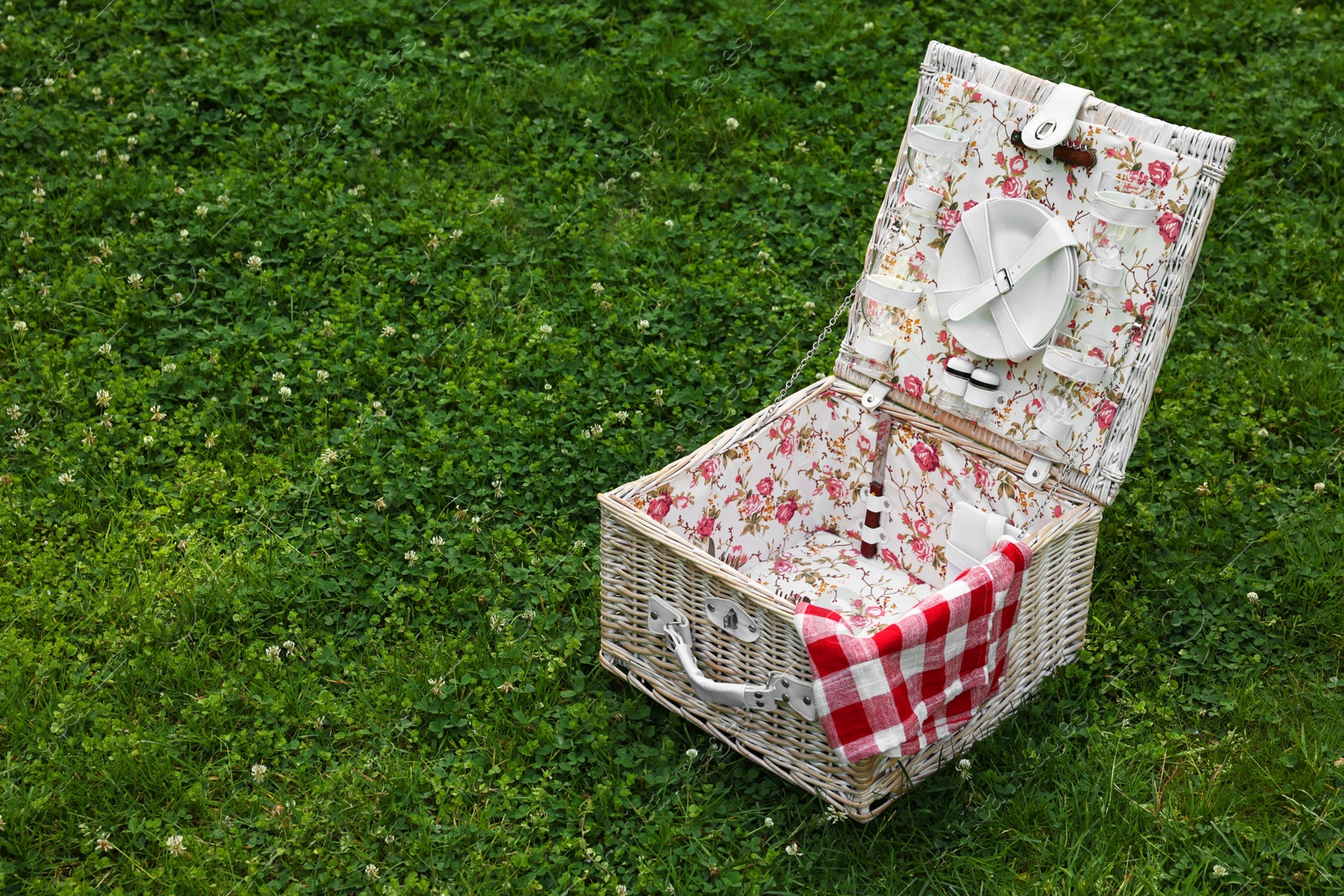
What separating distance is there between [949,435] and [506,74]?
312cm

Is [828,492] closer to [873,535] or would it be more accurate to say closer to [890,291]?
[873,535]

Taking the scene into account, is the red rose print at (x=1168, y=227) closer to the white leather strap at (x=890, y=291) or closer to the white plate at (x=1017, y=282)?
the white plate at (x=1017, y=282)

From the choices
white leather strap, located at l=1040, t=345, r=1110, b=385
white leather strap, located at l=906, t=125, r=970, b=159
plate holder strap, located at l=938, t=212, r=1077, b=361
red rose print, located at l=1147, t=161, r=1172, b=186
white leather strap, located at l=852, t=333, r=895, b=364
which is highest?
red rose print, located at l=1147, t=161, r=1172, b=186

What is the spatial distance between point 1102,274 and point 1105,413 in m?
0.37

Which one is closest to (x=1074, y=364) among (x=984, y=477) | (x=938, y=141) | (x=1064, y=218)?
(x=1064, y=218)

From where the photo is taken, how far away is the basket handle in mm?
3088

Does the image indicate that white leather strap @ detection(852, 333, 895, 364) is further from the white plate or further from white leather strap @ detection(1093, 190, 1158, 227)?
white leather strap @ detection(1093, 190, 1158, 227)

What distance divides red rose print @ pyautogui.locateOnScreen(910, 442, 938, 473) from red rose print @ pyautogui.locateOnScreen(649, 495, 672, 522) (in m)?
0.83

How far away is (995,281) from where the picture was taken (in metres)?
3.53

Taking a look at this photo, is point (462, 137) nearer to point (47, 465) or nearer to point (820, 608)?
point (47, 465)

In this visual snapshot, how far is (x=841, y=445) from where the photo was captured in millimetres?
4074

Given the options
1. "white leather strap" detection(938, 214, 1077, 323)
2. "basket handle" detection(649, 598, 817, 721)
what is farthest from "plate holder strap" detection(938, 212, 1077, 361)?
"basket handle" detection(649, 598, 817, 721)

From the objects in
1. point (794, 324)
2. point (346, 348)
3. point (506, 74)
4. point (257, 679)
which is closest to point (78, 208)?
point (346, 348)

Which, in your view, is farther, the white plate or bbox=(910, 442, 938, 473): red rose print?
bbox=(910, 442, 938, 473): red rose print
